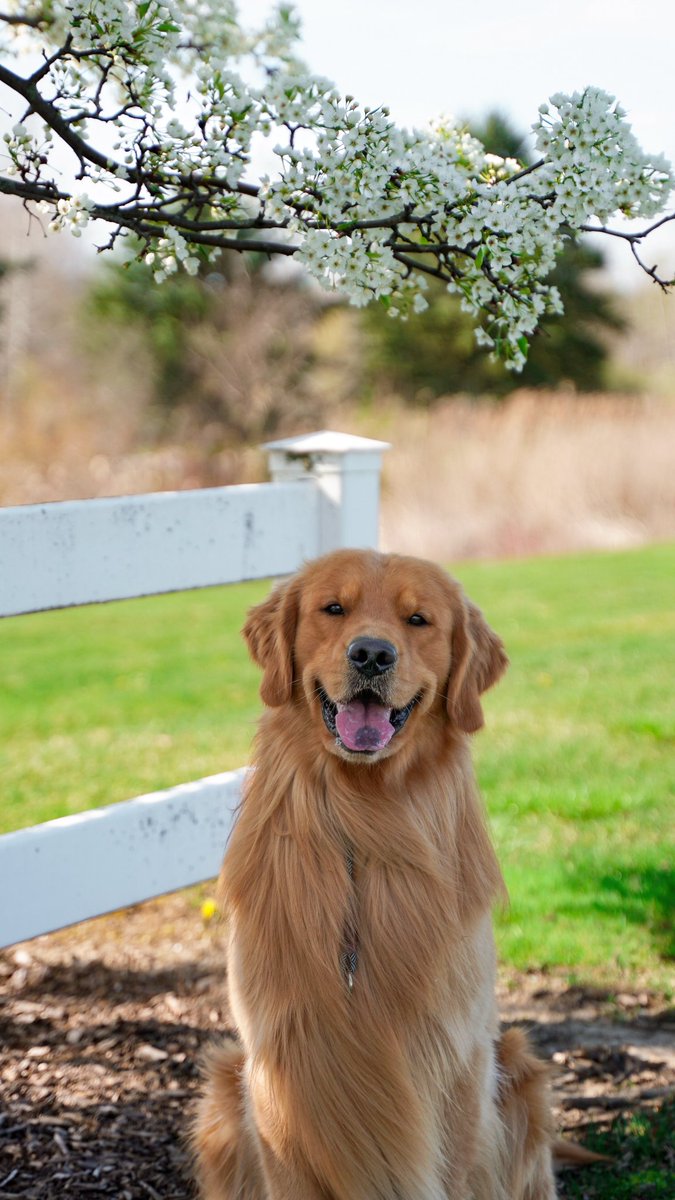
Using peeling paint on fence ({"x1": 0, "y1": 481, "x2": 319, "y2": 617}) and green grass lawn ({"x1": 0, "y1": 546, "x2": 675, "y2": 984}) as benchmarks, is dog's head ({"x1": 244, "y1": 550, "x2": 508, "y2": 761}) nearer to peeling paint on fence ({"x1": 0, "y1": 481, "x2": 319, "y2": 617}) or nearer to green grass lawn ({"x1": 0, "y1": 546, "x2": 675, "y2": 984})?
green grass lawn ({"x1": 0, "y1": 546, "x2": 675, "y2": 984})

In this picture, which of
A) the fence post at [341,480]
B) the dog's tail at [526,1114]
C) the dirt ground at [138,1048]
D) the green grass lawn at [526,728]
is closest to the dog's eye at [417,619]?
the green grass lawn at [526,728]

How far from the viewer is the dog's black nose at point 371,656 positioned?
7.97 ft

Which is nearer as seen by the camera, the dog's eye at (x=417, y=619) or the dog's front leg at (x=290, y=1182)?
the dog's front leg at (x=290, y=1182)

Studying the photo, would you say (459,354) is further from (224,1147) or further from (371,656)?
(224,1147)

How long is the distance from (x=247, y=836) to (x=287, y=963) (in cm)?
30

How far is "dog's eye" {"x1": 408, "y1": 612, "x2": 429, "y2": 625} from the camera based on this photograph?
260 centimetres

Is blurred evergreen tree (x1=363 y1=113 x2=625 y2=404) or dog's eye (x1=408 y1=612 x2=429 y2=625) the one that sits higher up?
blurred evergreen tree (x1=363 y1=113 x2=625 y2=404)

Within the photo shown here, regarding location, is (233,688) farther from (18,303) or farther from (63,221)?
(18,303)

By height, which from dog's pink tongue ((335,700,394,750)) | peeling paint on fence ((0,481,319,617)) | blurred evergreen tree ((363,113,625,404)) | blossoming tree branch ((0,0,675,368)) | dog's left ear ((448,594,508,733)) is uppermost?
blurred evergreen tree ((363,113,625,404))

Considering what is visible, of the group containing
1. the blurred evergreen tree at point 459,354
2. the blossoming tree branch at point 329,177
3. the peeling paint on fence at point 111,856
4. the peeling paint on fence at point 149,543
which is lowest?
the peeling paint on fence at point 111,856

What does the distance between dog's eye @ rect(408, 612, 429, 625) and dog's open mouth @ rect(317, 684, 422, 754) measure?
199 mm

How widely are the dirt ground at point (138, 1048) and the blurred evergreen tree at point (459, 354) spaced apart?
21663 mm

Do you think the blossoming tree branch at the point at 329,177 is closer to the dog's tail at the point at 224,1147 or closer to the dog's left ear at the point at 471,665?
the dog's left ear at the point at 471,665

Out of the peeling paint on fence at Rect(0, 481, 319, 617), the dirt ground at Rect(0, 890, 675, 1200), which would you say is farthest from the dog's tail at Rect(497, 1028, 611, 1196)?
the peeling paint on fence at Rect(0, 481, 319, 617)
